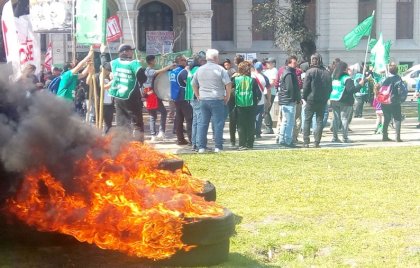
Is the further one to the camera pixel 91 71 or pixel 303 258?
pixel 91 71

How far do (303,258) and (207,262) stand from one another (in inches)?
41.3

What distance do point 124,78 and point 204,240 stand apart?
6800 mm

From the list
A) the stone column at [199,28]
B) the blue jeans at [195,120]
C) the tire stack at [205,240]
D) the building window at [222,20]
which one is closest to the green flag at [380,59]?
the blue jeans at [195,120]

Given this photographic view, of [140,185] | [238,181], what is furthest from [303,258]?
[238,181]

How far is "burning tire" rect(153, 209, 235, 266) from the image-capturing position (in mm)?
5703

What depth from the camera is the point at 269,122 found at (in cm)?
1836

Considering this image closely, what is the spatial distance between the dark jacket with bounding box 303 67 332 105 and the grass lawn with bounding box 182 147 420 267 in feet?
4.05

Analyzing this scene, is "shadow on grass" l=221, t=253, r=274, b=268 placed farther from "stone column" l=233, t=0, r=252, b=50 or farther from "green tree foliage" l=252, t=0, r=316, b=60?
"stone column" l=233, t=0, r=252, b=50

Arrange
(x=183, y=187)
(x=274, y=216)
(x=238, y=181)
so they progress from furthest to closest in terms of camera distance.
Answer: (x=238, y=181), (x=274, y=216), (x=183, y=187)

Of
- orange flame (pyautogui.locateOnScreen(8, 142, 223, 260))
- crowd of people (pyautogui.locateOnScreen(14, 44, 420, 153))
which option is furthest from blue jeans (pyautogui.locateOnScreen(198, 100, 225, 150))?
orange flame (pyautogui.locateOnScreen(8, 142, 223, 260))

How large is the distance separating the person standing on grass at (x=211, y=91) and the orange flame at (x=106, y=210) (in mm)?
7694

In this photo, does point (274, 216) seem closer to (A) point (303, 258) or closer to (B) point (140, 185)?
(A) point (303, 258)

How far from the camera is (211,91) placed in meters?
13.4

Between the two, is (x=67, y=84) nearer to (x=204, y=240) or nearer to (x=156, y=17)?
(x=204, y=240)
